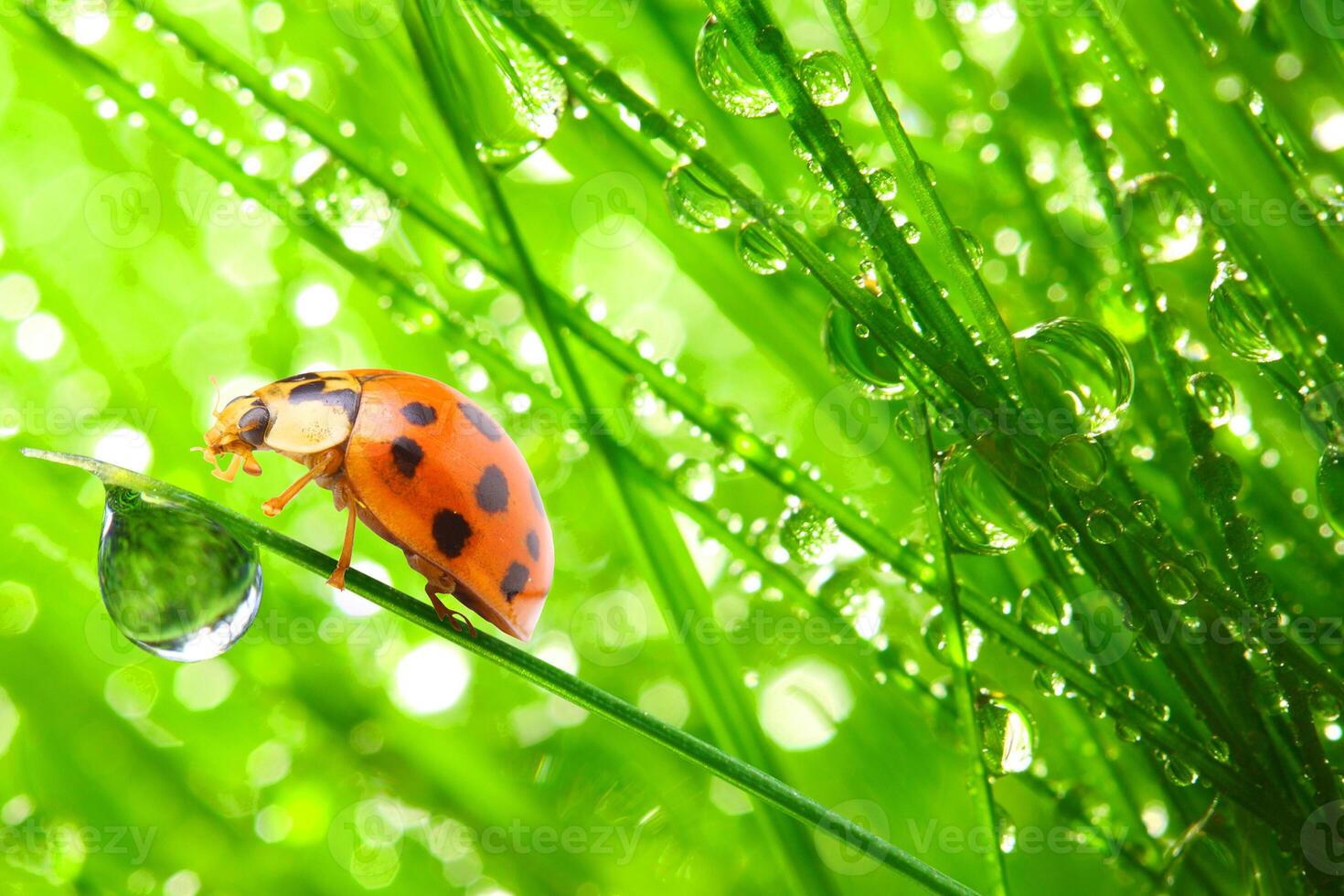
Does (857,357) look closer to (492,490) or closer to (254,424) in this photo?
(492,490)

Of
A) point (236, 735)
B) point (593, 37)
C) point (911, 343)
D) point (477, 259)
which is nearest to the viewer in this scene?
point (911, 343)

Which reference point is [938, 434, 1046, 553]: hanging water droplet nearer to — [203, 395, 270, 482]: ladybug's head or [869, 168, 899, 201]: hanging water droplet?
[869, 168, 899, 201]: hanging water droplet

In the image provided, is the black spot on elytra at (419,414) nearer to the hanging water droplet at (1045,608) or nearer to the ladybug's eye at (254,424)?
the ladybug's eye at (254,424)

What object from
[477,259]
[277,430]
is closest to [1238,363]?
[477,259]

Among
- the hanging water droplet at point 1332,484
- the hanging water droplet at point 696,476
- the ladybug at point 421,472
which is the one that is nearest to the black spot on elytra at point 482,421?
the ladybug at point 421,472

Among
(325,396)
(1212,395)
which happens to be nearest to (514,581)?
(325,396)

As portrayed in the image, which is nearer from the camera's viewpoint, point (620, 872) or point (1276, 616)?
point (1276, 616)

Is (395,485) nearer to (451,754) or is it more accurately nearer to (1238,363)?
(451,754)
